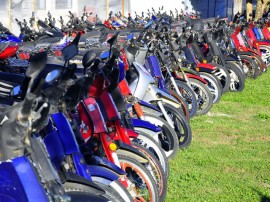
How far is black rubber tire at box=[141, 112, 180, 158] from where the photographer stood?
210 inches

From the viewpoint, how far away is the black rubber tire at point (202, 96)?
7.46 meters

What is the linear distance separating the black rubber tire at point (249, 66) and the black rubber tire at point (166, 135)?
513 cm

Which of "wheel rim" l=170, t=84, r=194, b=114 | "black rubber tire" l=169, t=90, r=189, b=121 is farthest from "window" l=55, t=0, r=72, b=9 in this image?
"black rubber tire" l=169, t=90, r=189, b=121

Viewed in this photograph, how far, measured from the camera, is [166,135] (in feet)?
18.1

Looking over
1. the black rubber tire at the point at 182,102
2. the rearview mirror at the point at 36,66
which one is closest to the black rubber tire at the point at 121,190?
the rearview mirror at the point at 36,66

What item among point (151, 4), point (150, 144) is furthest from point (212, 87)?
point (151, 4)

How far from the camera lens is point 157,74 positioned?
6.35m

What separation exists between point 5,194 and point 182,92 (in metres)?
5.24

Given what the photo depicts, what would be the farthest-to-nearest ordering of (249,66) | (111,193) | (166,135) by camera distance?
(249,66)
(166,135)
(111,193)

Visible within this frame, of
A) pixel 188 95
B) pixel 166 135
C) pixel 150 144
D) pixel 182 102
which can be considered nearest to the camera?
pixel 150 144

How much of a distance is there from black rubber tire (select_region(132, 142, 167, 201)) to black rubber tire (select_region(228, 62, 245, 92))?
5.25m

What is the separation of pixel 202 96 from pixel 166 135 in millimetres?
2192

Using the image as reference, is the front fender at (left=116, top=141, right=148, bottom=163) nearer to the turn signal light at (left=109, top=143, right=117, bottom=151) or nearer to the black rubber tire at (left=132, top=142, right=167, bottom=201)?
the turn signal light at (left=109, top=143, right=117, bottom=151)

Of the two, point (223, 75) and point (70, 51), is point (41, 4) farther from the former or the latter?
point (70, 51)
